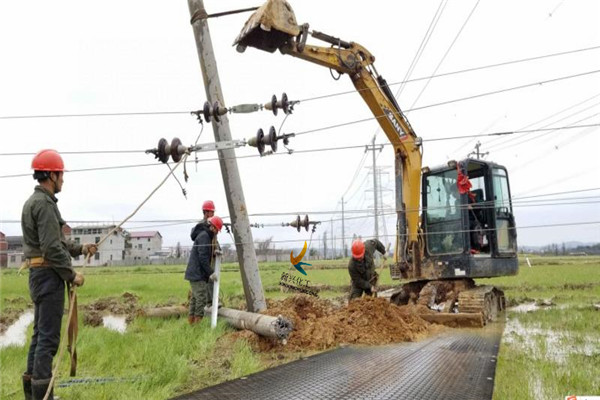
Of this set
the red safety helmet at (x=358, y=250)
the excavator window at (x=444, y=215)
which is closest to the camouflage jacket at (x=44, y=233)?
the red safety helmet at (x=358, y=250)

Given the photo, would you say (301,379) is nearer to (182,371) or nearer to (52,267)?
(182,371)

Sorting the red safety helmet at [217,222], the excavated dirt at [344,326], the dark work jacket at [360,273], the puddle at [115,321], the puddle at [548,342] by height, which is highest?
the red safety helmet at [217,222]

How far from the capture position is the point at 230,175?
7.44 metres

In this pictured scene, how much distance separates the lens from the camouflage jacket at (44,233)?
3.60 metres

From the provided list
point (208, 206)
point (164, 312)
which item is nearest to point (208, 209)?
point (208, 206)

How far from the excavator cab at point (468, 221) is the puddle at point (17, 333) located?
713cm

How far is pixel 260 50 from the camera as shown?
717cm

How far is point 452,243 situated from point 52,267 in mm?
7314

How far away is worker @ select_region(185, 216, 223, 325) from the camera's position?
752 cm

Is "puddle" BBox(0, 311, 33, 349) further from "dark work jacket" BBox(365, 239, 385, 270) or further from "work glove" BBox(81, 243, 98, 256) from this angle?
"dark work jacket" BBox(365, 239, 385, 270)

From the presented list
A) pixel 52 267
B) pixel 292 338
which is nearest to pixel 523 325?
pixel 292 338

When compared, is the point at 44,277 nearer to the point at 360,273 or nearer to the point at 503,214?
the point at 360,273

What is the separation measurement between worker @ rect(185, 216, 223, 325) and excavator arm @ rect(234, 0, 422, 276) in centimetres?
290

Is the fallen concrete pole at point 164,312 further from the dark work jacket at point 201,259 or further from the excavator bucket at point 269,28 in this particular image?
the excavator bucket at point 269,28
